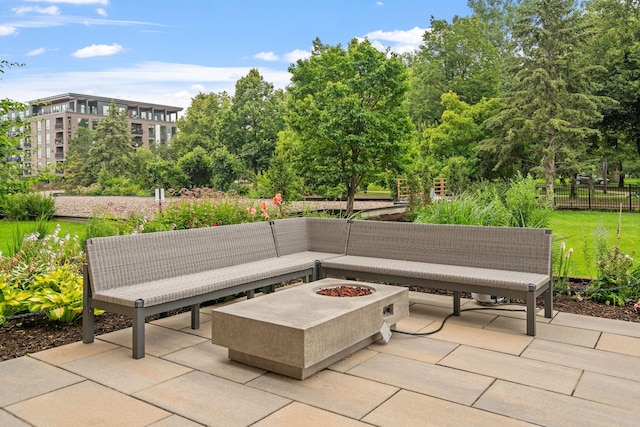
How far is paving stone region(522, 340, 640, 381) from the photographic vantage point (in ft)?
10.9

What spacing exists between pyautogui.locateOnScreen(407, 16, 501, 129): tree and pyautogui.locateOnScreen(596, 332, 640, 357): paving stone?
961 inches

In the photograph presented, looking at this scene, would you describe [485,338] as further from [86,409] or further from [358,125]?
[358,125]

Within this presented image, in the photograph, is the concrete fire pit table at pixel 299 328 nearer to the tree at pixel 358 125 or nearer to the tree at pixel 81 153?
the tree at pixel 358 125

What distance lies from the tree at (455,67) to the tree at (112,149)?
23.8 meters

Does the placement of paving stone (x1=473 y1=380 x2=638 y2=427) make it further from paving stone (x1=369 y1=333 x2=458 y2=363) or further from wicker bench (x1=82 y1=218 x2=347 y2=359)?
wicker bench (x1=82 y1=218 x2=347 y2=359)

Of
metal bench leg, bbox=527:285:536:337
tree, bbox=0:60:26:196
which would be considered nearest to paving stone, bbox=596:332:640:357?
metal bench leg, bbox=527:285:536:337

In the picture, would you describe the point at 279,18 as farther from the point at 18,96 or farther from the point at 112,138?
the point at 112,138

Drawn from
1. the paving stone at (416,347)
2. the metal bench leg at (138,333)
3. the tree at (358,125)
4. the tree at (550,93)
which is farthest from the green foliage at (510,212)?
the tree at (550,93)

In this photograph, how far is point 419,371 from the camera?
3.32 m

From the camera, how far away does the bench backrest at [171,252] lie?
12.7ft

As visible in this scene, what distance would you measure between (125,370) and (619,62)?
24507 mm

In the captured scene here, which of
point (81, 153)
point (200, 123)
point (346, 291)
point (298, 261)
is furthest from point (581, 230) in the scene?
point (81, 153)

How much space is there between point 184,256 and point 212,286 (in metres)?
0.65

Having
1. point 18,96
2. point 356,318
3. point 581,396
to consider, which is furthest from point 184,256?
point 18,96
